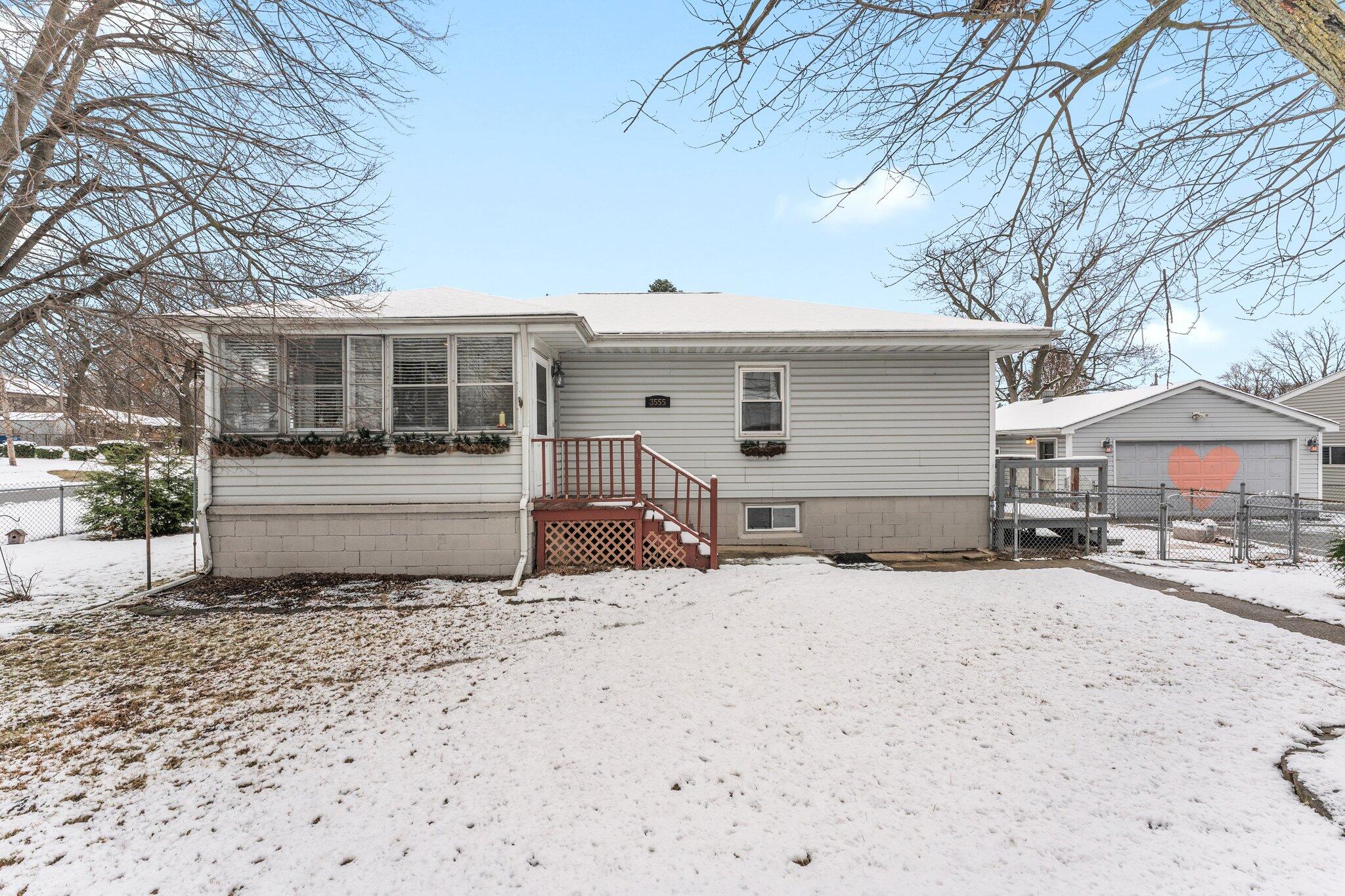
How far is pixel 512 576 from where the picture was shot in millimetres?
7113

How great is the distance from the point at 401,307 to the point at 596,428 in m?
3.03

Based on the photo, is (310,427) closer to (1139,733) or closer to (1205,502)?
(1139,733)

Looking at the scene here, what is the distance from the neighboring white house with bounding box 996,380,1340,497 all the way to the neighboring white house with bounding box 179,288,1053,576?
1002 cm

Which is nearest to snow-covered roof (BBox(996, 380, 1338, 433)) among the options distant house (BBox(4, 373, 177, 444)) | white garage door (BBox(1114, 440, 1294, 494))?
white garage door (BBox(1114, 440, 1294, 494))

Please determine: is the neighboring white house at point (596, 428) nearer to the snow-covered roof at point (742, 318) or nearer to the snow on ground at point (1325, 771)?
the snow-covered roof at point (742, 318)

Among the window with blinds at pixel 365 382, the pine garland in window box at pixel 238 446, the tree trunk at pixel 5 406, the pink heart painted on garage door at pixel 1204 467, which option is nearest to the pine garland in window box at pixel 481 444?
the window with blinds at pixel 365 382

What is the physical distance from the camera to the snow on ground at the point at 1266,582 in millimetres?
5629

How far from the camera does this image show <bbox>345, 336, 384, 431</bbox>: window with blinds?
7.11m

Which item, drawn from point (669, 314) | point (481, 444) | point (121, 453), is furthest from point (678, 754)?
point (121, 453)

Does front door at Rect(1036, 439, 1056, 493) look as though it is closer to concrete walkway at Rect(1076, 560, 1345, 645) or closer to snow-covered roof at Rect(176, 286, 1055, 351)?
snow-covered roof at Rect(176, 286, 1055, 351)

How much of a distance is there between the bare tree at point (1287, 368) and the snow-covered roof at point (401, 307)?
104ft

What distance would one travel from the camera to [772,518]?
8922 mm

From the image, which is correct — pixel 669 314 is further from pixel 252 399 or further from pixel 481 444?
pixel 252 399

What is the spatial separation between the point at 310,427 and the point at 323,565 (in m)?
1.67
